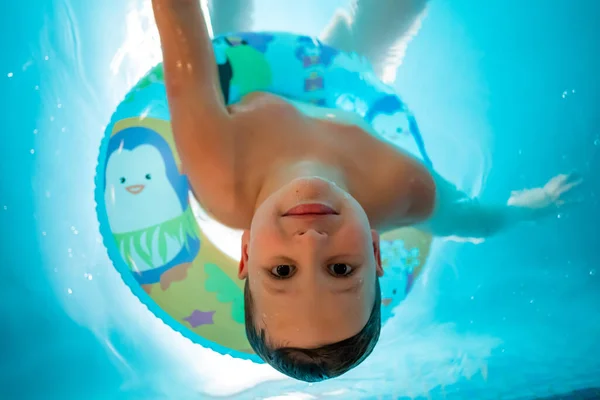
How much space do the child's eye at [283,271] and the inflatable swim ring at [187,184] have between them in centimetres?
57

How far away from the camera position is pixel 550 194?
5.98ft

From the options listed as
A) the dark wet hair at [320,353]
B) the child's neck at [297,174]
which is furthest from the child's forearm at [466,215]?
the dark wet hair at [320,353]

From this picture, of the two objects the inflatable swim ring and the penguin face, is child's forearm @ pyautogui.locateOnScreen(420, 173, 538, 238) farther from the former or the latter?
the penguin face

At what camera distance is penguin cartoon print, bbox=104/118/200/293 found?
1.49 m

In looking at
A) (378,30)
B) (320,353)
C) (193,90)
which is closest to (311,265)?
(320,353)

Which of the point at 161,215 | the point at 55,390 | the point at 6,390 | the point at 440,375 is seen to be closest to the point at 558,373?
the point at 440,375

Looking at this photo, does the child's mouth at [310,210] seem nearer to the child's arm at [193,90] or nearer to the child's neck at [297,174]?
the child's neck at [297,174]

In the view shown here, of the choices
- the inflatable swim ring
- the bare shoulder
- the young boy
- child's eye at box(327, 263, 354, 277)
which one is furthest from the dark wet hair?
the inflatable swim ring

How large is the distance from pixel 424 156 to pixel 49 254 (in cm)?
119

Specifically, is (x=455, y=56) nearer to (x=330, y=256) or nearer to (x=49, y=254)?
(x=330, y=256)

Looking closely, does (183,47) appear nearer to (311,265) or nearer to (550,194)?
(311,265)

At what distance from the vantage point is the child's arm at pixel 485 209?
1.57m

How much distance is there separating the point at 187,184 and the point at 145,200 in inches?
4.5

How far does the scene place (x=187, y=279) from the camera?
1549 millimetres
